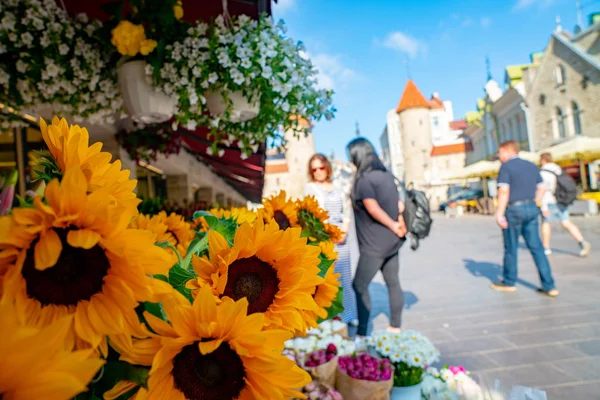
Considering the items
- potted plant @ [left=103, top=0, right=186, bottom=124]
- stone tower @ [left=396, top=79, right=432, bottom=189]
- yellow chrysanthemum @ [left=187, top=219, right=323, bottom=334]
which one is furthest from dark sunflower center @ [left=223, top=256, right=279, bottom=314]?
stone tower @ [left=396, top=79, right=432, bottom=189]

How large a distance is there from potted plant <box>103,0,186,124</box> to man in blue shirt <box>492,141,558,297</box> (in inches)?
181

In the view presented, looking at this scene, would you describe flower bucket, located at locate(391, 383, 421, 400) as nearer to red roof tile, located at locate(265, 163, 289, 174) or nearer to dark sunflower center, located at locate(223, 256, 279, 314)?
dark sunflower center, located at locate(223, 256, 279, 314)

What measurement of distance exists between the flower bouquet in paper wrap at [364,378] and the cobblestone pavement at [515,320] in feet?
1.53

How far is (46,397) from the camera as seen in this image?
302 millimetres

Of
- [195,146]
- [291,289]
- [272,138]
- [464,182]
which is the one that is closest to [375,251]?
[272,138]

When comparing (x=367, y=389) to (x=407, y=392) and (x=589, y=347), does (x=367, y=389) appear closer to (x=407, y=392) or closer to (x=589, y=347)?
(x=407, y=392)

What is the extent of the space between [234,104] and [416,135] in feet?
193

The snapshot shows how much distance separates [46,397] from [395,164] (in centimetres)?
8082

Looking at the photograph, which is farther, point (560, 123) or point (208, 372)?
point (560, 123)

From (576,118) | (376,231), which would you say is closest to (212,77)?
(376,231)

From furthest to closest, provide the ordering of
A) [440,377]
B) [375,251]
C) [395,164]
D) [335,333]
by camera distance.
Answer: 1. [395,164]
2. [375,251]
3. [335,333]
4. [440,377]

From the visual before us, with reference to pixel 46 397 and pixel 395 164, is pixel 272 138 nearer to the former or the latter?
pixel 46 397

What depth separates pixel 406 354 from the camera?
2.28 m

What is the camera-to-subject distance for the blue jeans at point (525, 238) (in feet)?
16.6
